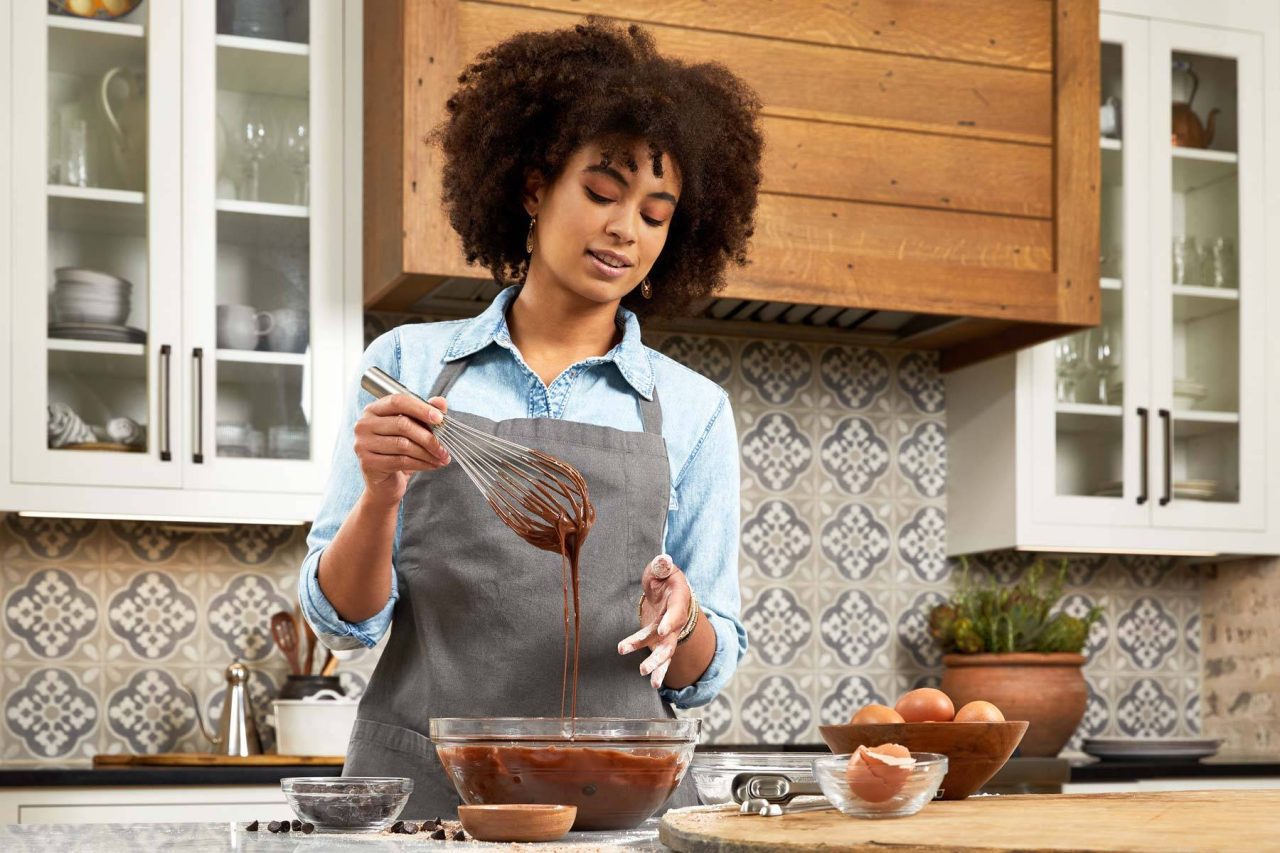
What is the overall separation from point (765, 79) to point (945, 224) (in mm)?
452

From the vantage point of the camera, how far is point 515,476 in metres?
1.43

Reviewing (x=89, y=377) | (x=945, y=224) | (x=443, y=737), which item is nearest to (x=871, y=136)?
(x=945, y=224)

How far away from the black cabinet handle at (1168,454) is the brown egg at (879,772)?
2451 mm

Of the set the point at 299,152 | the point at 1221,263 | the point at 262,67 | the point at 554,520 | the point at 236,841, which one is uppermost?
the point at 262,67

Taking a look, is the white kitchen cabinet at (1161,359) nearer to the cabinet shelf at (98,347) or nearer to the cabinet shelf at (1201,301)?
the cabinet shelf at (1201,301)

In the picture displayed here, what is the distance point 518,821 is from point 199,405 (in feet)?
6.09

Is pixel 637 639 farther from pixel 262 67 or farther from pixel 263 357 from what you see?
pixel 262 67

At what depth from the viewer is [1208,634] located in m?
3.79

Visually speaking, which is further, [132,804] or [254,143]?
[254,143]

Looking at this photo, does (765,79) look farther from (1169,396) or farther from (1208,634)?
(1208,634)

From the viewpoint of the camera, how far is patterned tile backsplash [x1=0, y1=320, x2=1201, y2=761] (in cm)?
301

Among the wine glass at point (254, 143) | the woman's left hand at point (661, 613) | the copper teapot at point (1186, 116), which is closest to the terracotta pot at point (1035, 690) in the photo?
the copper teapot at point (1186, 116)

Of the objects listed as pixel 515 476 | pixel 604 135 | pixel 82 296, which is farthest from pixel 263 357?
pixel 515 476

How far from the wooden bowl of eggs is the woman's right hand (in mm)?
411
